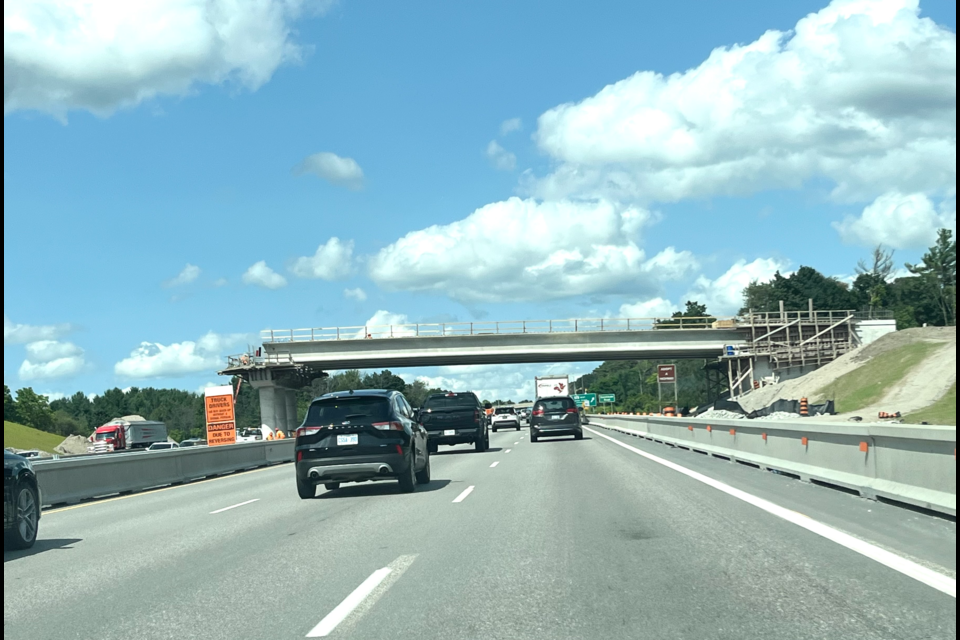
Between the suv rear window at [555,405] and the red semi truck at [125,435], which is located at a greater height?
the suv rear window at [555,405]

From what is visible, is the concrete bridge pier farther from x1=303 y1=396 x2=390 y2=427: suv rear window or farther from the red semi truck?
x1=303 y1=396 x2=390 y2=427: suv rear window

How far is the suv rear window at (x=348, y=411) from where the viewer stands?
16.0 meters

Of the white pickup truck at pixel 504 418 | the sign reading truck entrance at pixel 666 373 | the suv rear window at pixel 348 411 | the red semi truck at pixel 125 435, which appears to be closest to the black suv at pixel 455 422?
the suv rear window at pixel 348 411

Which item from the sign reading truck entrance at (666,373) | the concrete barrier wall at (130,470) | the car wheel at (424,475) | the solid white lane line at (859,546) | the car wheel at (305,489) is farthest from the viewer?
the sign reading truck entrance at (666,373)

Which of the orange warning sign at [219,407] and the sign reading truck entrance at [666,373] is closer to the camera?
the orange warning sign at [219,407]

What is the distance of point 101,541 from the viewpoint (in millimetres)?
11828

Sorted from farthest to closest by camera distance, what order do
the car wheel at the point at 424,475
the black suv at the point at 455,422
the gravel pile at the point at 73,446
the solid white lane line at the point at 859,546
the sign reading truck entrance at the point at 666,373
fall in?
the gravel pile at the point at 73,446
the sign reading truck entrance at the point at 666,373
the black suv at the point at 455,422
the car wheel at the point at 424,475
the solid white lane line at the point at 859,546

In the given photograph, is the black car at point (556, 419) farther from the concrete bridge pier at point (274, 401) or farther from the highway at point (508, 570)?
the concrete bridge pier at point (274, 401)

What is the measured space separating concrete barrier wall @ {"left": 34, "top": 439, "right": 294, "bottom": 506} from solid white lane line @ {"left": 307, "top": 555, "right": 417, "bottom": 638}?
10.9m

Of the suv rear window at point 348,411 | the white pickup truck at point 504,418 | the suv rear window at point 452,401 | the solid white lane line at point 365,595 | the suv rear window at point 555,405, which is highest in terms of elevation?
the suv rear window at point 348,411

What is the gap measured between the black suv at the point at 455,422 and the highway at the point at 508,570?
1718cm

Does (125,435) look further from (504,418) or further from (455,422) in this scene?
(455,422)

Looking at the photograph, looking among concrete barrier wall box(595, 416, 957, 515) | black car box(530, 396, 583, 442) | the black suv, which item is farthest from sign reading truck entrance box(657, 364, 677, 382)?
concrete barrier wall box(595, 416, 957, 515)

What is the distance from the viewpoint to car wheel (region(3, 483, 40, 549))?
35.2 feet
